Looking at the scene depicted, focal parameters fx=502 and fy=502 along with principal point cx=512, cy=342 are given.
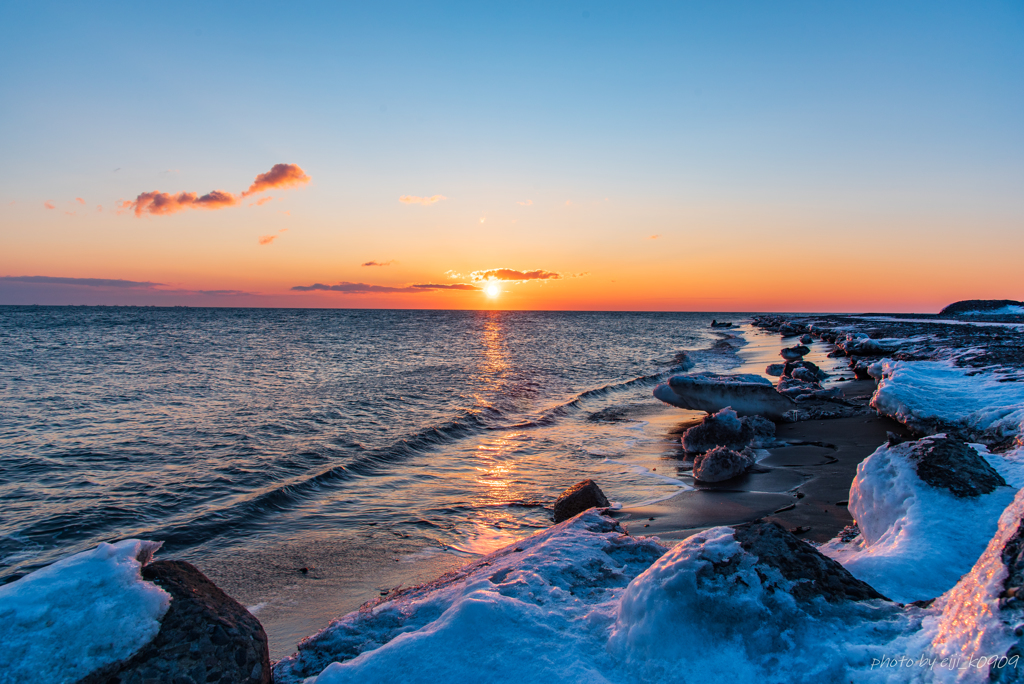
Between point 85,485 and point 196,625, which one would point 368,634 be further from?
point 85,485

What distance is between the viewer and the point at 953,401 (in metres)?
7.79

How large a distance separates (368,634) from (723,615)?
2.45 meters

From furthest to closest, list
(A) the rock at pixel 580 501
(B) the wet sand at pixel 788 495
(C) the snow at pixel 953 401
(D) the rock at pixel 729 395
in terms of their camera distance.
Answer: (D) the rock at pixel 729 395
(A) the rock at pixel 580 501
(C) the snow at pixel 953 401
(B) the wet sand at pixel 788 495

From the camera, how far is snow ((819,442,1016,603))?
314 cm

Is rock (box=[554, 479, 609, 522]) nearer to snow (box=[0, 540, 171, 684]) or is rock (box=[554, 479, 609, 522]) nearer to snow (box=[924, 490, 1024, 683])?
snow (box=[924, 490, 1024, 683])

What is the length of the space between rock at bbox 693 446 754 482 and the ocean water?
0.52 m

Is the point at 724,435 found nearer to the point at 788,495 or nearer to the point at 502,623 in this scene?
the point at 788,495

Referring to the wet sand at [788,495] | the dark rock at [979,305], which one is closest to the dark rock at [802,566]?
the wet sand at [788,495]

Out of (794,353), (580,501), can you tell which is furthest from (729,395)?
(794,353)

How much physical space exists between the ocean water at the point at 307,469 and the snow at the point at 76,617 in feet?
4.97

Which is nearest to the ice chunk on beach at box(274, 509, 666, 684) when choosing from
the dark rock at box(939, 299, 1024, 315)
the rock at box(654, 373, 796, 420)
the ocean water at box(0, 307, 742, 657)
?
the ocean water at box(0, 307, 742, 657)

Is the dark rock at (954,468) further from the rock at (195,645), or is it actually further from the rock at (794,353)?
the rock at (794,353)

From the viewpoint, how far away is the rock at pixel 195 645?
9.32 ft

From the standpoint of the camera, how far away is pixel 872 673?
85.6 inches
